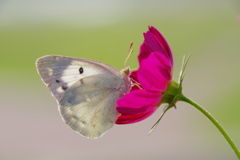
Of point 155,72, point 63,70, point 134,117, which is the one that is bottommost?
point 134,117

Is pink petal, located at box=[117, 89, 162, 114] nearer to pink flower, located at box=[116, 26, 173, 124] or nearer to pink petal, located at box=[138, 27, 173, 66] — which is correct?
pink flower, located at box=[116, 26, 173, 124]

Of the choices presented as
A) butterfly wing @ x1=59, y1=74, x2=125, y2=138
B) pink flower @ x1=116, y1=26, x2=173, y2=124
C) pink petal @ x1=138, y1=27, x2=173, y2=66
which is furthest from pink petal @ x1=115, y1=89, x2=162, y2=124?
butterfly wing @ x1=59, y1=74, x2=125, y2=138

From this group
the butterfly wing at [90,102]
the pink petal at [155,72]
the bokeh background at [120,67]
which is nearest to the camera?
the pink petal at [155,72]

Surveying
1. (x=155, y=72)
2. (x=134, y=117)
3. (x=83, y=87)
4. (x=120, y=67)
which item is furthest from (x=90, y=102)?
(x=120, y=67)

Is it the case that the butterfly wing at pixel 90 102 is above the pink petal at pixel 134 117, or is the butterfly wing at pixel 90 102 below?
above

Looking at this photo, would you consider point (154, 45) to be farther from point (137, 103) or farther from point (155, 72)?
point (137, 103)

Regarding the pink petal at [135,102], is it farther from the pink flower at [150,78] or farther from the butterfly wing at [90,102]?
the butterfly wing at [90,102]

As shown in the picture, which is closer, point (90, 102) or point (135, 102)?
point (135, 102)

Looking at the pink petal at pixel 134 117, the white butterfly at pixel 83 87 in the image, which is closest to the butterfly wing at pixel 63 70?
the white butterfly at pixel 83 87
